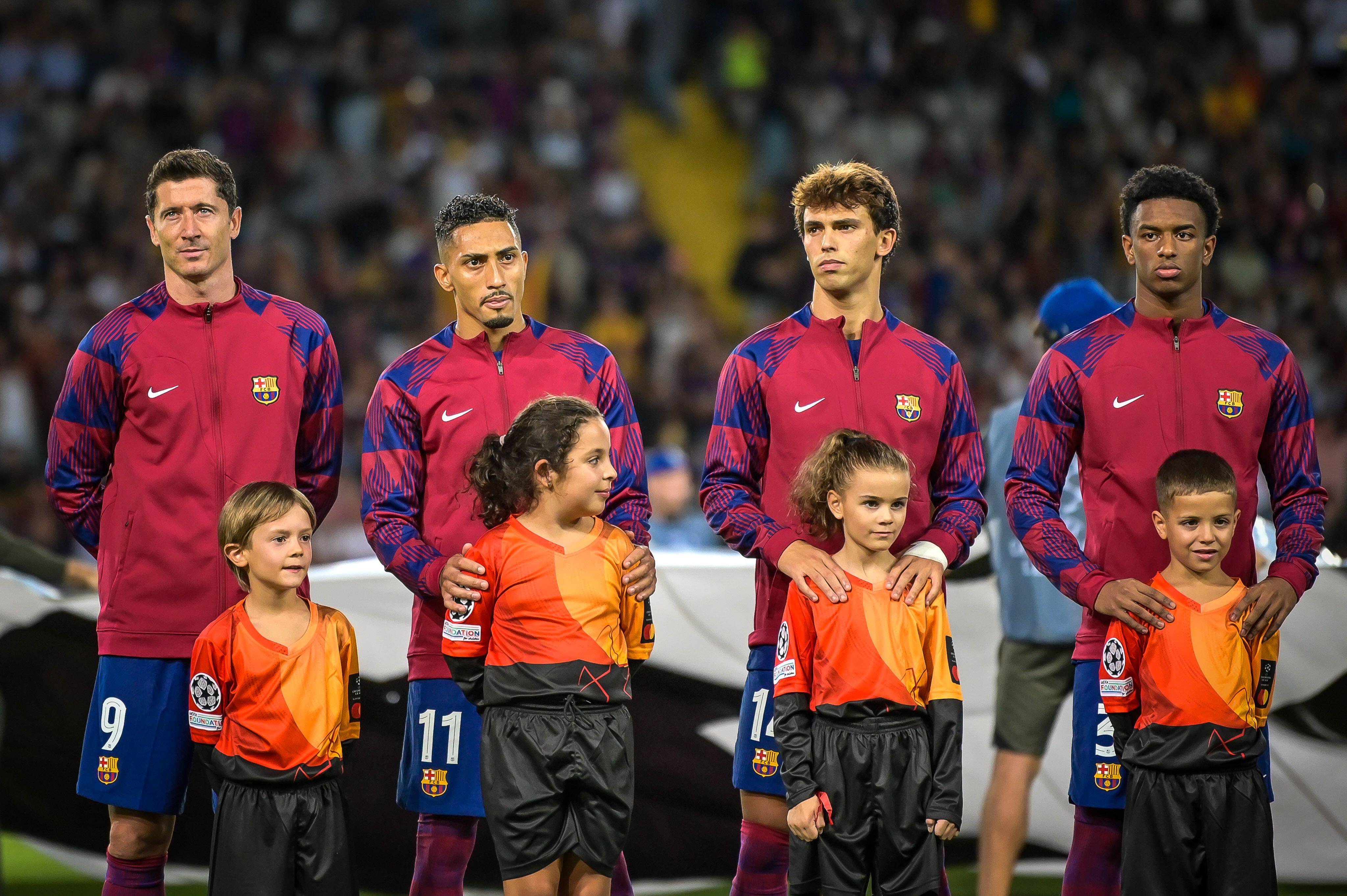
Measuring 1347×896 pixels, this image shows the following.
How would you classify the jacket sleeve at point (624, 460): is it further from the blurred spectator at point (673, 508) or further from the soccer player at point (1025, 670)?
the blurred spectator at point (673, 508)

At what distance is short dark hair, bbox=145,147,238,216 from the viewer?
12.9 feet

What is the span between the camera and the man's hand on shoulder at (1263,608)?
11.4 feet

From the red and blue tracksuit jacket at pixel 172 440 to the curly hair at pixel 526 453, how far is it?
0.64 m

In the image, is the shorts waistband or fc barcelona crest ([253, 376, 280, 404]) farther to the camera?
fc barcelona crest ([253, 376, 280, 404])

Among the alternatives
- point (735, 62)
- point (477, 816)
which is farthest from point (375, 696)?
point (735, 62)

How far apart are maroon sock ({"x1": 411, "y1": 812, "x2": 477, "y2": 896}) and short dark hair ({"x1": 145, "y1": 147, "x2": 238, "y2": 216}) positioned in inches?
67.2

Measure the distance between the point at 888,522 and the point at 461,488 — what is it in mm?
1084

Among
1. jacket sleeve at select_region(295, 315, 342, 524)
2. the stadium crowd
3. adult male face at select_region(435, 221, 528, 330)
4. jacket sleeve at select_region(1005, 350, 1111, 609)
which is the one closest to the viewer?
jacket sleeve at select_region(1005, 350, 1111, 609)

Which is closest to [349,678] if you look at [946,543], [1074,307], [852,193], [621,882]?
[621,882]

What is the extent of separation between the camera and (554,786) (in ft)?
11.2

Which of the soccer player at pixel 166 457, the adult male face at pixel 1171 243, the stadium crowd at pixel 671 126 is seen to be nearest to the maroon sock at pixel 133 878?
the soccer player at pixel 166 457

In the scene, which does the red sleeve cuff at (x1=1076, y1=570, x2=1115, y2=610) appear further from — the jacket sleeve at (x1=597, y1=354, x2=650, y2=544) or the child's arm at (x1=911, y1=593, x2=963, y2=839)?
the jacket sleeve at (x1=597, y1=354, x2=650, y2=544)

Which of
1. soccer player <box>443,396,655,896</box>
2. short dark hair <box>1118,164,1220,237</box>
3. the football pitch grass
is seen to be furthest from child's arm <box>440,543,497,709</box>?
the football pitch grass

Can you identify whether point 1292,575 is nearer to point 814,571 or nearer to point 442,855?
point 814,571
